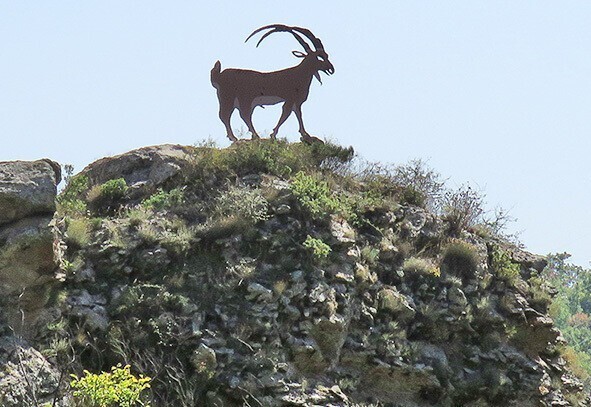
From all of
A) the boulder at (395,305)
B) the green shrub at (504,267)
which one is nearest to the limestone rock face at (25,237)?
the boulder at (395,305)

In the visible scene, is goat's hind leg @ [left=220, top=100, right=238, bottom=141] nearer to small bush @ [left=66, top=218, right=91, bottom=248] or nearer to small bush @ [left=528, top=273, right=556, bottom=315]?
small bush @ [left=66, top=218, right=91, bottom=248]

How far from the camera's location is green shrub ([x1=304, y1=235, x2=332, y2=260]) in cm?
Result: 1605

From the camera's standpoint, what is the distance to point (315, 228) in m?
16.7

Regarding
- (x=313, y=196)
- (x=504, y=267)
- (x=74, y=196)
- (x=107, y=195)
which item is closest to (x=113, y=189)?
(x=107, y=195)

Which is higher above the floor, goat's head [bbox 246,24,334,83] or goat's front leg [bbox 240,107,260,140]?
goat's head [bbox 246,24,334,83]

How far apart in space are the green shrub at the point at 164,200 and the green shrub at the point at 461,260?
4963 mm

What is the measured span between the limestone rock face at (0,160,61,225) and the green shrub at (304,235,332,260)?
4270 millimetres

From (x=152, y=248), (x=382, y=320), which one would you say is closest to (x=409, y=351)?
(x=382, y=320)

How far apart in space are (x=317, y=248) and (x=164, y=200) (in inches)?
115

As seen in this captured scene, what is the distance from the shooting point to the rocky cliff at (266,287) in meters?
14.0

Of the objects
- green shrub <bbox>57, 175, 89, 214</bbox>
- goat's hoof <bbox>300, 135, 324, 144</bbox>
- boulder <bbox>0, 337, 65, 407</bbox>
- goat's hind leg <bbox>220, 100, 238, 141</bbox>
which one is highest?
goat's hoof <bbox>300, 135, 324, 144</bbox>

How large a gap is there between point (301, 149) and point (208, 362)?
19.0 ft

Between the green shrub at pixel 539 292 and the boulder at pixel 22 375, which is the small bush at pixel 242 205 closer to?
the boulder at pixel 22 375

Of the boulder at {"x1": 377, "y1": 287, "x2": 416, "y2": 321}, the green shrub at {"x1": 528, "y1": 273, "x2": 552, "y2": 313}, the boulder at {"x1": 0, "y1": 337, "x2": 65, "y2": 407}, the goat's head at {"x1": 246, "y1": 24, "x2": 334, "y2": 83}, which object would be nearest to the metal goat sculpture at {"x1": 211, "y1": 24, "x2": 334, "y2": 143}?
the goat's head at {"x1": 246, "y1": 24, "x2": 334, "y2": 83}
